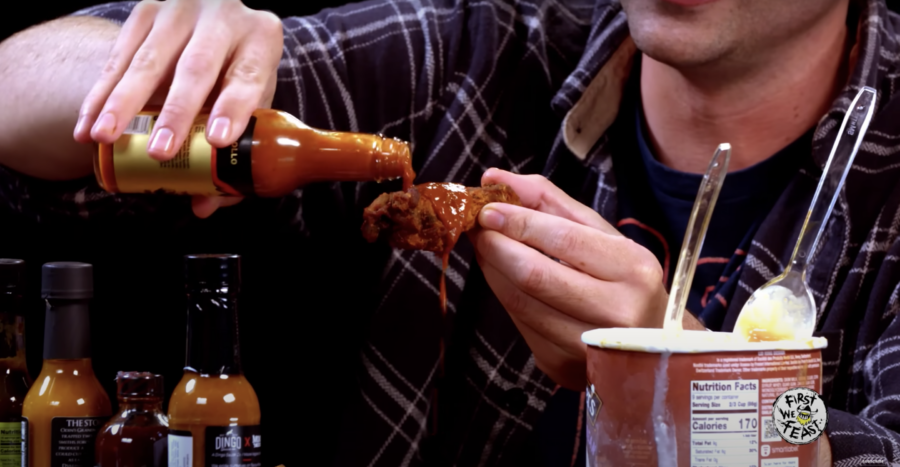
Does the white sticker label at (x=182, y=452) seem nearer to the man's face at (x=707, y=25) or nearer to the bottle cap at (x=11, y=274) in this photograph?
the bottle cap at (x=11, y=274)

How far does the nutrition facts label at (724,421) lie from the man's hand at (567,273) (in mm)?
401

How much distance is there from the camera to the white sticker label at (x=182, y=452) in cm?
89

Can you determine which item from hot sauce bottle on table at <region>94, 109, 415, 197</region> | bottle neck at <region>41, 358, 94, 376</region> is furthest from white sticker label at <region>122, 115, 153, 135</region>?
bottle neck at <region>41, 358, 94, 376</region>

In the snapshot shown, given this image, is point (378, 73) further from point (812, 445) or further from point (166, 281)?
point (812, 445)

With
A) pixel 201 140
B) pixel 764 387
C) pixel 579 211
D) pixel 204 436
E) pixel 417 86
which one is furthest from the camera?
pixel 417 86

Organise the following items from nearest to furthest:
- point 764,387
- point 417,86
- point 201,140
Answer: 1. point 764,387
2. point 201,140
3. point 417,86

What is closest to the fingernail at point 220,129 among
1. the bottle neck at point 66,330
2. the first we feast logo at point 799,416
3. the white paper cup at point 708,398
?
the bottle neck at point 66,330

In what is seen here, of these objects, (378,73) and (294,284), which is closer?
(378,73)

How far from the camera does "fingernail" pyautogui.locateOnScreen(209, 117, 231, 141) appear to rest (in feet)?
3.43

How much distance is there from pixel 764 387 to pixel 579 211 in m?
0.59

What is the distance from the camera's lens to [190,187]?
41.9 inches

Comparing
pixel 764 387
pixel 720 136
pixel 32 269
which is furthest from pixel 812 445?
pixel 32 269

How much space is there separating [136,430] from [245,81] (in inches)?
20.4

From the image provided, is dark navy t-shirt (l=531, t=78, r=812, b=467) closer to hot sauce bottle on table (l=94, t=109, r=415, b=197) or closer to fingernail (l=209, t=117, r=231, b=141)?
hot sauce bottle on table (l=94, t=109, r=415, b=197)
